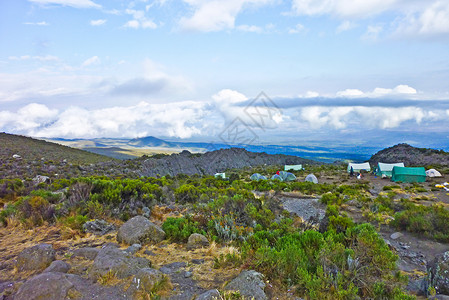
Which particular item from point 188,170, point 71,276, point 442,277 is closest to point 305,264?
point 442,277

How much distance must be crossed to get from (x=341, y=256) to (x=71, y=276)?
495 centimetres

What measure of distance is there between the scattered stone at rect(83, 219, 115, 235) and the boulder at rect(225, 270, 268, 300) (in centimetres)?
527

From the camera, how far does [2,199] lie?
13305 millimetres

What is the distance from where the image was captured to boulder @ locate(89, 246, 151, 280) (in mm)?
4637

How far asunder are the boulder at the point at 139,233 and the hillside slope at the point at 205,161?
32.8 meters

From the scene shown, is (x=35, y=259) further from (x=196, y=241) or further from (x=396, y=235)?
(x=396, y=235)

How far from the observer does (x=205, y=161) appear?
63.8 m

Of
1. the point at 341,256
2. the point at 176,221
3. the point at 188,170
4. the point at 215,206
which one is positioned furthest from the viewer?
the point at 188,170

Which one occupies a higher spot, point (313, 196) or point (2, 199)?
point (2, 199)

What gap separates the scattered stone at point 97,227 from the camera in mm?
7760

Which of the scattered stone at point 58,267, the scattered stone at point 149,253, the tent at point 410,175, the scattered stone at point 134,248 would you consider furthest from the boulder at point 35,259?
the tent at point 410,175

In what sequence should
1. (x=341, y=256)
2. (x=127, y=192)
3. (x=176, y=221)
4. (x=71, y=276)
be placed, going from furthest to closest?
1. (x=127, y=192)
2. (x=176, y=221)
3. (x=341, y=256)
4. (x=71, y=276)

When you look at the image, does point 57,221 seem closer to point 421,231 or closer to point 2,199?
point 2,199

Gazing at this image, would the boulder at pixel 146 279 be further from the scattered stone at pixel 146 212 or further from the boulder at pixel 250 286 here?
the scattered stone at pixel 146 212
